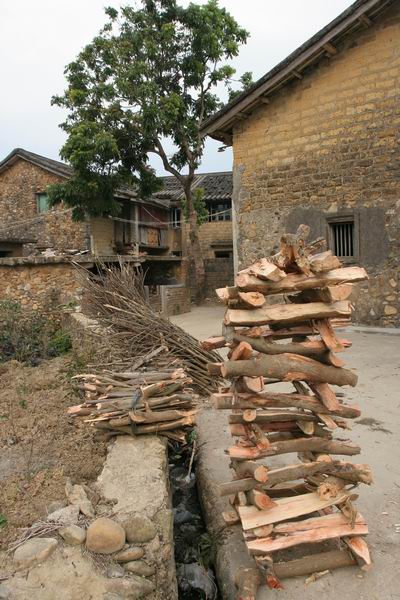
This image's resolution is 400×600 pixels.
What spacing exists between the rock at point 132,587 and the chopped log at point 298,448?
2.54ft

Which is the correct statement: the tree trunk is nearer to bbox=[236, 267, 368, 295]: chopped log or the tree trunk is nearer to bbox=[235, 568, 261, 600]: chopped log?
bbox=[236, 267, 368, 295]: chopped log

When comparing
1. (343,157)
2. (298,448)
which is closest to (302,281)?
(298,448)

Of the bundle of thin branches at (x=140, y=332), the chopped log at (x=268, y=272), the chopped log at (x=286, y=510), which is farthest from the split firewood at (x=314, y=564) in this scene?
the bundle of thin branches at (x=140, y=332)

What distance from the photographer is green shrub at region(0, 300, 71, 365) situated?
9.28 m

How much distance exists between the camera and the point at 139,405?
384 centimetres

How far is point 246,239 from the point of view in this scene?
10586 mm

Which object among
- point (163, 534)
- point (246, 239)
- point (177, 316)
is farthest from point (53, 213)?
Answer: point (163, 534)

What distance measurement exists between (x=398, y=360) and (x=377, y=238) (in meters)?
3.05

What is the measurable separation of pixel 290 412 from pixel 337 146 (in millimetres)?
7896

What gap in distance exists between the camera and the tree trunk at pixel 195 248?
1898 centimetres

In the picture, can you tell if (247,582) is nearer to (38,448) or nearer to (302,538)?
(302,538)

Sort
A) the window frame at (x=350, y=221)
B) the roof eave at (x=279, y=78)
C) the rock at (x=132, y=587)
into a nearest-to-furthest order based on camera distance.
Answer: the rock at (x=132, y=587)
the roof eave at (x=279, y=78)
the window frame at (x=350, y=221)

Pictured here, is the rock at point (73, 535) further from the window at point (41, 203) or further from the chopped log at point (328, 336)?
the window at point (41, 203)

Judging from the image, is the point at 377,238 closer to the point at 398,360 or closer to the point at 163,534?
the point at 398,360
